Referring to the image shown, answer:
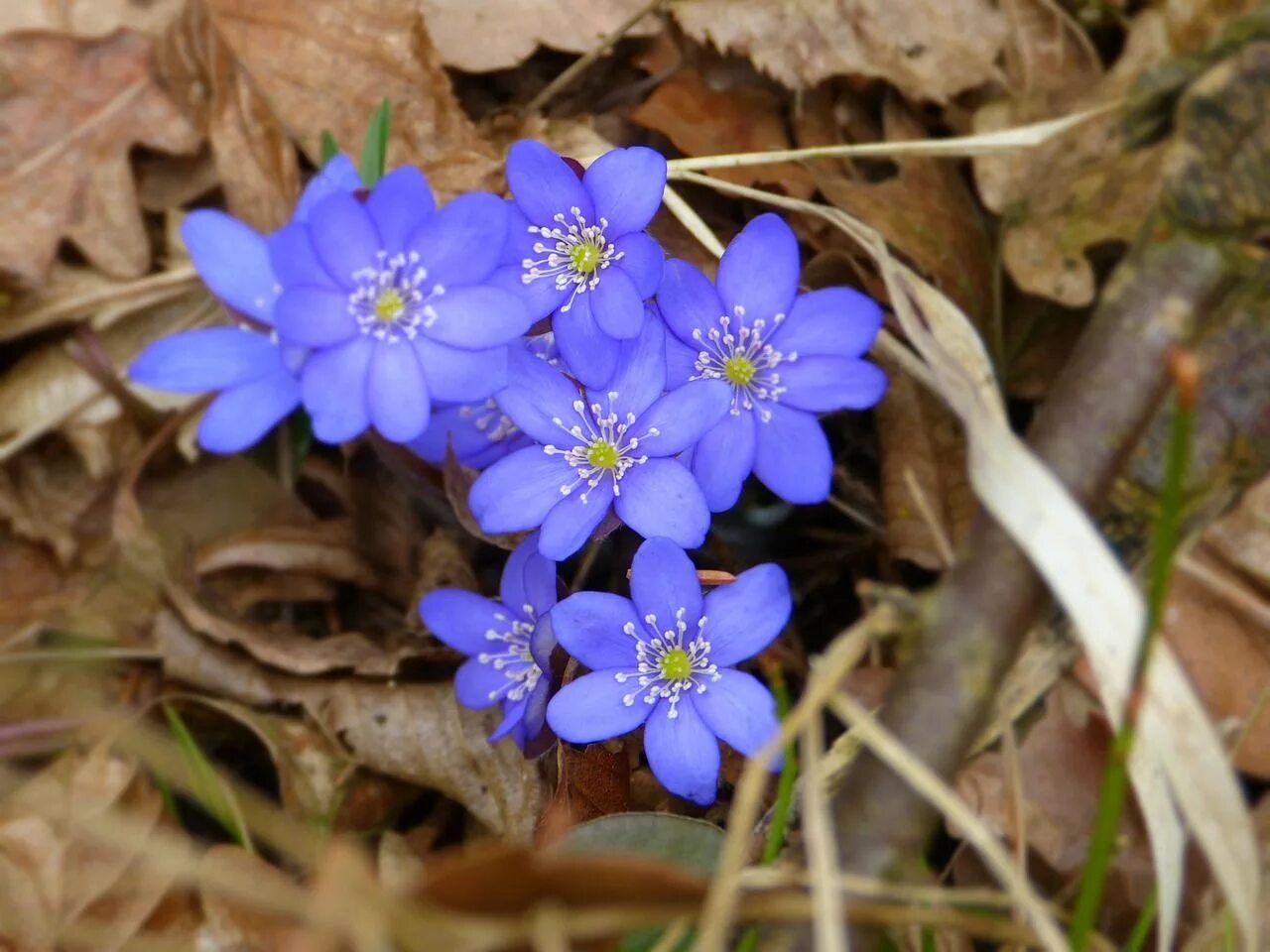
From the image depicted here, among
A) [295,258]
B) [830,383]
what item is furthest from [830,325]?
[295,258]

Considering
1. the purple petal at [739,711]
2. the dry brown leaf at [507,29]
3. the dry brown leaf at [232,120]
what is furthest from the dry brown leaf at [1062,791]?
the dry brown leaf at [232,120]

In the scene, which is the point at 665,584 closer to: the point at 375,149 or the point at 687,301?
the point at 687,301

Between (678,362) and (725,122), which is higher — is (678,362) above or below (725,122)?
below

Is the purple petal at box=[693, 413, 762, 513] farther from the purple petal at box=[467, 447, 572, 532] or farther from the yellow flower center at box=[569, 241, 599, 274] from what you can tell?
the yellow flower center at box=[569, 241, 599, 274]

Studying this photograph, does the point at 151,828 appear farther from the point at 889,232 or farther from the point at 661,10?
the point at 661,10

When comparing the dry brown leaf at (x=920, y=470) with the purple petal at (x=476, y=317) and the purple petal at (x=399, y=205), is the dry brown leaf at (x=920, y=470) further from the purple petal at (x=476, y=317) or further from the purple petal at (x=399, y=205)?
the purple petal at (x=399, y=205)

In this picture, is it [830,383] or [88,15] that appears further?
[88,15]
